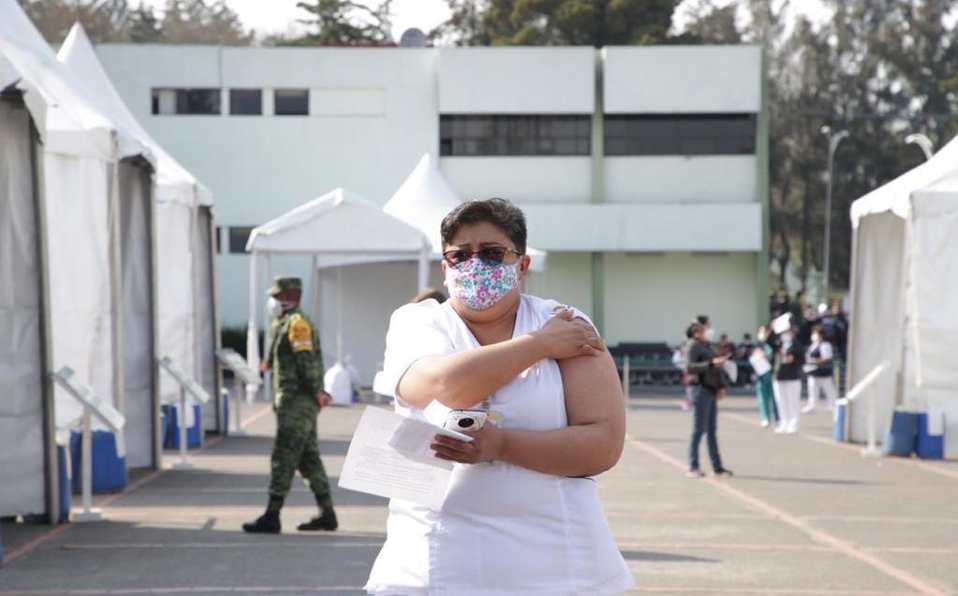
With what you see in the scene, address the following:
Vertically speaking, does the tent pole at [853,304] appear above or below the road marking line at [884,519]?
above

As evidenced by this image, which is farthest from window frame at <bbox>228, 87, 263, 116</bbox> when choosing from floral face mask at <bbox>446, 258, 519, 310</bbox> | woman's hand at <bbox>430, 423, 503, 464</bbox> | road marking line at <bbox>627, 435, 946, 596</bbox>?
woman's hand at <bbox>430, 423, 503, 464</bbox>

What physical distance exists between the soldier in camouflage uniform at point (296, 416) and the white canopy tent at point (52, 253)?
65.6 inches

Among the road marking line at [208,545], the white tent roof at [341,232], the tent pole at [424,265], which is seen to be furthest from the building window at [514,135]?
the road marking line at [208,545]

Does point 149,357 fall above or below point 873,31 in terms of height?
below

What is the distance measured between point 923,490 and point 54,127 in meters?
8.59

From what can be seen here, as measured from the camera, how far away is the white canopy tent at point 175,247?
19.7 metres

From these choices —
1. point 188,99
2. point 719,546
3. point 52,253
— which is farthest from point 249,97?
point 719,546

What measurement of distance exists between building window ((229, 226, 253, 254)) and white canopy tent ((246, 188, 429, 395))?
59.2 ft

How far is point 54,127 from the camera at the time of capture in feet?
47.6

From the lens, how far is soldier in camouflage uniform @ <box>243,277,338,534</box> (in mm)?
11406

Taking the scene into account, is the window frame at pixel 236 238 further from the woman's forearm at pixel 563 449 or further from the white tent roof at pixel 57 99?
the woman's forearm at pixel 563 449

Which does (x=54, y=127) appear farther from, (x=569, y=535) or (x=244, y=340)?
(x=244, y=340)

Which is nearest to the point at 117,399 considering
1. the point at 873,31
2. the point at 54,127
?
the point at 54,127

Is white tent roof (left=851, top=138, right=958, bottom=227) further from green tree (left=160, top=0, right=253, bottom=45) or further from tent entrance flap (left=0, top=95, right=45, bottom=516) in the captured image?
green tree (left=160, top=0, right=253, bottom=45)
